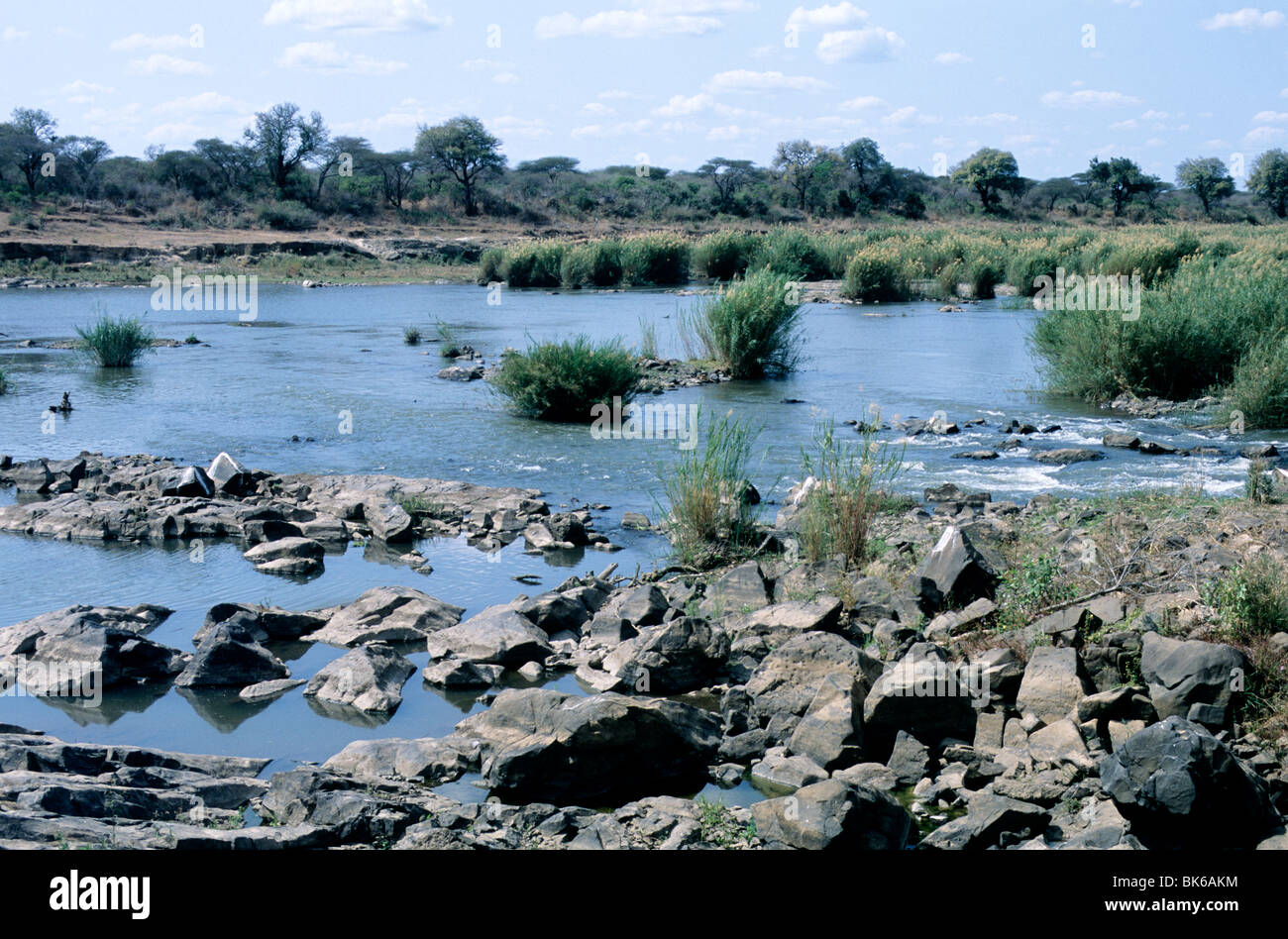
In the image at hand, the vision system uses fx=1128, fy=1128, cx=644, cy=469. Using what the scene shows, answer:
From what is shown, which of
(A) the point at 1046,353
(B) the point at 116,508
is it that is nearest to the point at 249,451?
(B) the point at 116,508

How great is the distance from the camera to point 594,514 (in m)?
9.19

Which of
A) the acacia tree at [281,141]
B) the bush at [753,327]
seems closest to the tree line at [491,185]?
the acacia tree at [281,141]

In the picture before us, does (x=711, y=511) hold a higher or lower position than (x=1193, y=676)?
higher

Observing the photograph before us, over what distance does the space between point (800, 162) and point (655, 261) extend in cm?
3484

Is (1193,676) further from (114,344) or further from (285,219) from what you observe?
(285,219)

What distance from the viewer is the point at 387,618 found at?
6.40 m

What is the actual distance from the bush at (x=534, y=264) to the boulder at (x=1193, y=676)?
3494 cm

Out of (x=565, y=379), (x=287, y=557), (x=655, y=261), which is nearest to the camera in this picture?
(x=287, y=557)

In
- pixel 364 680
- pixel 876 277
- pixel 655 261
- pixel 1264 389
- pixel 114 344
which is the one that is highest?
pixel 655 261

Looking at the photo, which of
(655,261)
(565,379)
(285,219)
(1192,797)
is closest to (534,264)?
(655,261)

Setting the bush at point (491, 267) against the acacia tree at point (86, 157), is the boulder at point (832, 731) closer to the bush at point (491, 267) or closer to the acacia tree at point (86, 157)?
the bush at point (491, 267)

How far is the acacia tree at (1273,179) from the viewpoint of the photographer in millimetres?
64438

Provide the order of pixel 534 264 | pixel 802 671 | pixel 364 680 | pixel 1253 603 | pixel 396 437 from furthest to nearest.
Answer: pixel 534 264 → pixel 396 437 → pixel 364 680 → pixel 802 671 → pixel 1253 603
